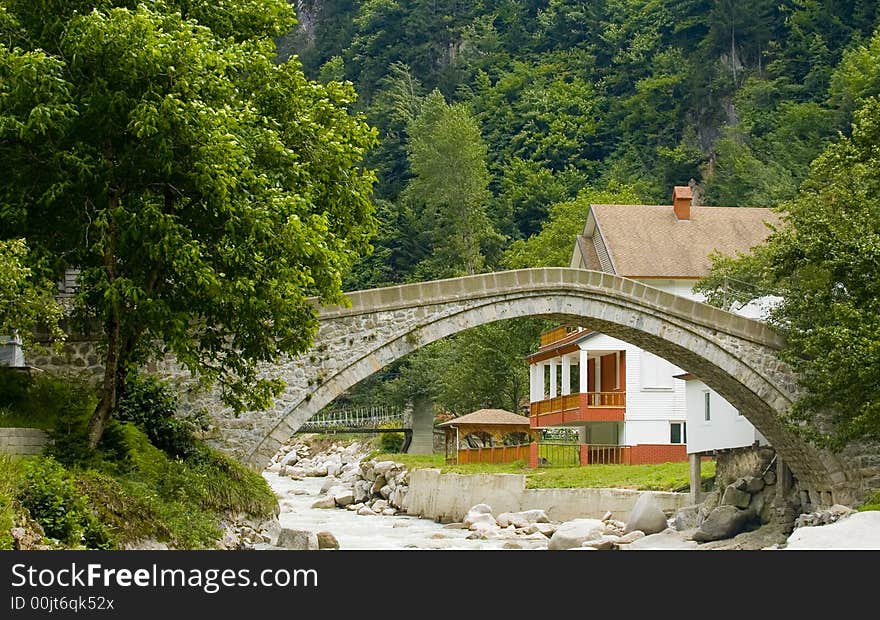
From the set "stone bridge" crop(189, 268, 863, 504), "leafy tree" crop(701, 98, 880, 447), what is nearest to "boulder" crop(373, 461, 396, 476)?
"stone bridge" crop(189, 268, 863, 504)

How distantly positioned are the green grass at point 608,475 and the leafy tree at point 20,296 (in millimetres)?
19748

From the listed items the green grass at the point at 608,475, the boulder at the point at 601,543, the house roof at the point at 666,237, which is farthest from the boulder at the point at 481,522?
the house roof at the point at 666,237

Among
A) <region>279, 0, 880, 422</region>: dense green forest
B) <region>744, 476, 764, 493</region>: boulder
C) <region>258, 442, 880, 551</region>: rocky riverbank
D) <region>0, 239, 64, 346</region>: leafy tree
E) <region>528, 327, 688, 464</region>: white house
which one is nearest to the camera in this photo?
<region>0, 239, 64, 346</region>: leafy tree

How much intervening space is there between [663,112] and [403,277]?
16856 mm

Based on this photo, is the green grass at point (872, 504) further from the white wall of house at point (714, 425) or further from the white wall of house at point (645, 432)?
the white wall of house at point (645, 432)

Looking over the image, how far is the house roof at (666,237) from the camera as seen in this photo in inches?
1700

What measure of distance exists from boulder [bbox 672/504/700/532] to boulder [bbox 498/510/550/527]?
14.3 ft

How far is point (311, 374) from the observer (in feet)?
73.0

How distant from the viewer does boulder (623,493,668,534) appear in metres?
29.5

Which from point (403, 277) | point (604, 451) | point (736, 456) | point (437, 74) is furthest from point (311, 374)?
point (437, 74)

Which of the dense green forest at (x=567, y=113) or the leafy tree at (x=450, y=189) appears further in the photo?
the leafy tree at (x=450, y=189)

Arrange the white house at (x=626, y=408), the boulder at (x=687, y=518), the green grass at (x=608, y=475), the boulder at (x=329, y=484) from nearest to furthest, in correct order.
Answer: the boulder at (x=687, y=518)
the green grass at (x=608, y=475)
the white house at (x=626, y=408)
the boulder at (x=329, y=484)

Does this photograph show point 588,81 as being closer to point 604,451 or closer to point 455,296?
point 604,451

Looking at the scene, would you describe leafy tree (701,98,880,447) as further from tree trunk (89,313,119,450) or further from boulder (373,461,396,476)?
boulder (373,461,396,476)
